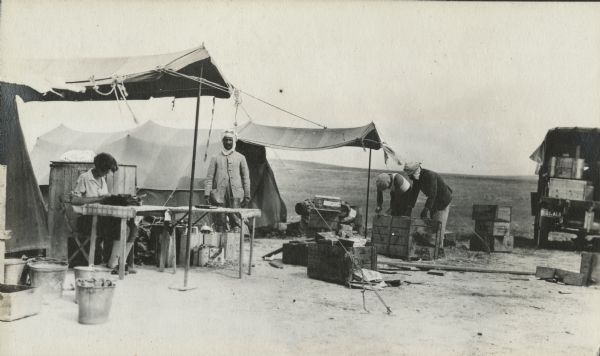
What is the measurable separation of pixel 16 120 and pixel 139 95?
6.93ft

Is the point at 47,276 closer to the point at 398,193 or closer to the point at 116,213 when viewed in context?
the point at 116,213

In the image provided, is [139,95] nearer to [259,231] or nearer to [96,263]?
[96,263]

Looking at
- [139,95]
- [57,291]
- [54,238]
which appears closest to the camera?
[57,291]

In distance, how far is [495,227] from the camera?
10359 millimetres

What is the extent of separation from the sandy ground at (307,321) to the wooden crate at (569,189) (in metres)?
4.44

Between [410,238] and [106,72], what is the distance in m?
5.24

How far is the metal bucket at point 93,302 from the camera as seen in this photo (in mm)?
4242

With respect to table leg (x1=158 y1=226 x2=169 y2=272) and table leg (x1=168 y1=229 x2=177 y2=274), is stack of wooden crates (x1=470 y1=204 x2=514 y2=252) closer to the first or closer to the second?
table leg (x1=168 y1=229 x2=177 y2=274)

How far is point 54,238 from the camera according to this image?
629cm

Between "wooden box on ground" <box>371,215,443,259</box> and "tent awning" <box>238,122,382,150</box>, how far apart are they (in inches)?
59.9

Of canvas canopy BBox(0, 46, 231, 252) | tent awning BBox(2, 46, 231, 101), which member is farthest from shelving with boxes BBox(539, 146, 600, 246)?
canvas canopy BBox(0, 46, 231, 252)

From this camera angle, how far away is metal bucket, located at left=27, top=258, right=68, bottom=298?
191 inches

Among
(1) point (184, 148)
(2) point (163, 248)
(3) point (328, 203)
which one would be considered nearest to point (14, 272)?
(2) point (163, 248)

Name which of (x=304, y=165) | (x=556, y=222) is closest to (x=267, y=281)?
(x=556, y=222)
